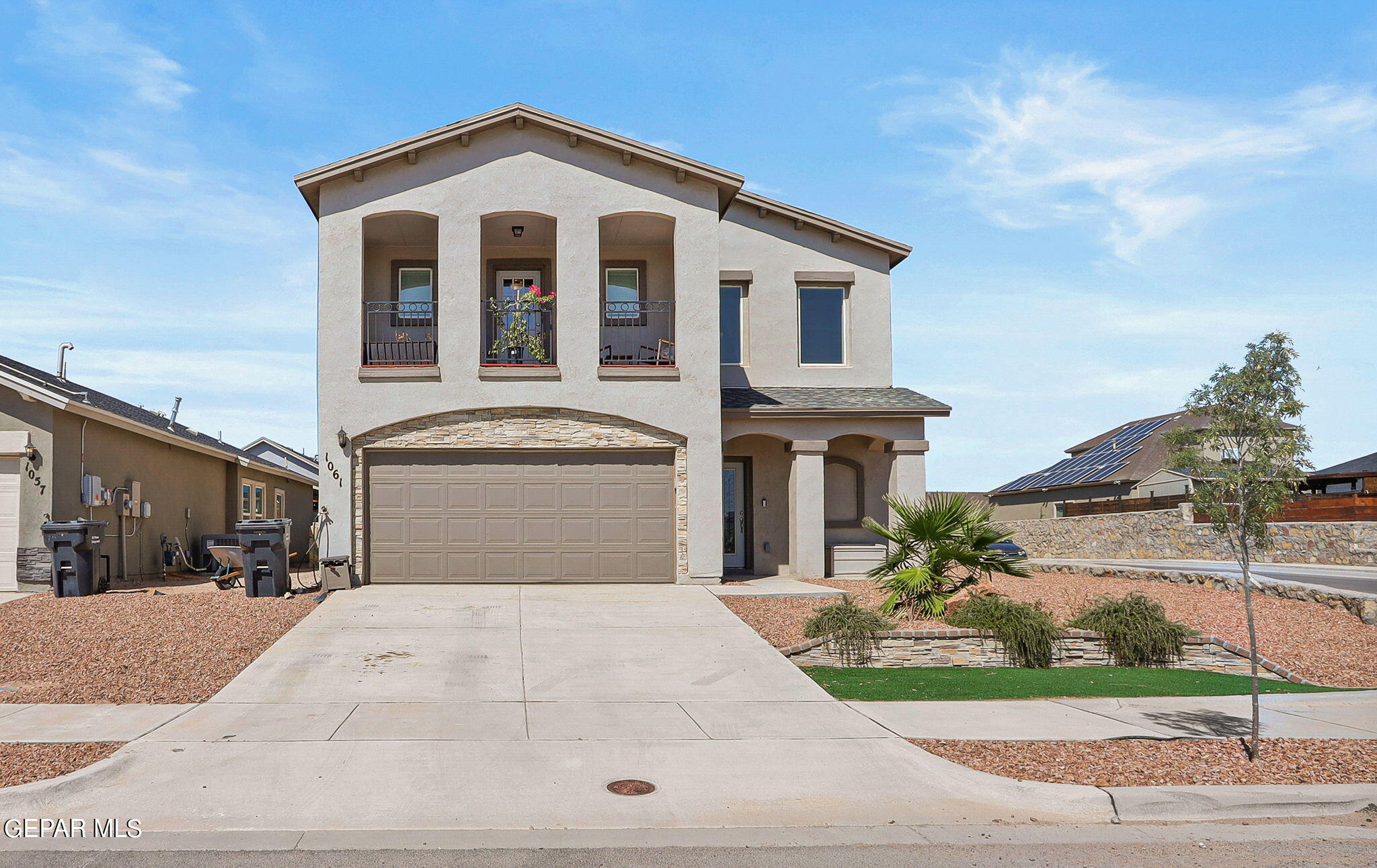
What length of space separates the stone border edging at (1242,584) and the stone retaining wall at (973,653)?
3.84 meters

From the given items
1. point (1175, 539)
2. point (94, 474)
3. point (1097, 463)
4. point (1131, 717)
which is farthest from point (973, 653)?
point (1097, 463)

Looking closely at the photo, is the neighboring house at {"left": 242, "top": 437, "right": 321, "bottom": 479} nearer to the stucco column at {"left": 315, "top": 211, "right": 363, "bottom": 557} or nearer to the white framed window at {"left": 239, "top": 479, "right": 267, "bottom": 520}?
the white framed window at {"left": 239, "top": 479, "right": 267, "bottom": 520}

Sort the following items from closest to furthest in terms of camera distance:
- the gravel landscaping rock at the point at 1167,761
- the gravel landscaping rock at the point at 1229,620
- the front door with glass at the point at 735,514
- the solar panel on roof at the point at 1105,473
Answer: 1. the gravel landscaping rock at the point at 1167,761
2. the gravel landscaping rock at the point at 1229,620
3. the front door with glass at the point at 735,514
4. the solar panel on roof at the point at 1105,473

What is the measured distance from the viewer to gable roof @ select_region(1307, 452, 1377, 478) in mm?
32781

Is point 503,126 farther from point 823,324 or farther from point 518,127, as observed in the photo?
point 823,324

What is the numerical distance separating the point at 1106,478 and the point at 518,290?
28.3 metres

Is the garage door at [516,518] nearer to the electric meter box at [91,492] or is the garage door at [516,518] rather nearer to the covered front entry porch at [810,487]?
the covered front entry porch at [810,487]

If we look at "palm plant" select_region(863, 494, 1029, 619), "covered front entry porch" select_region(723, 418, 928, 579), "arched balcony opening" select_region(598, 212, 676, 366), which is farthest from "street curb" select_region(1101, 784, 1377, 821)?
"arched balcony opening" select_region(598, 212, 676, 366)

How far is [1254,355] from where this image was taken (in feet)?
27.6

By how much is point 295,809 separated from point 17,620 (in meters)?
9.15

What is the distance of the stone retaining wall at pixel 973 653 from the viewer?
12.6 metres

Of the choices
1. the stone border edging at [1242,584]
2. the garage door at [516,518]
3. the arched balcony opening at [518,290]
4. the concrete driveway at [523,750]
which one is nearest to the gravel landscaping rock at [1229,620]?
the stone border edging at [1242,584]

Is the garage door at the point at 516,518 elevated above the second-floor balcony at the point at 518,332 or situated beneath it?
situated beneath

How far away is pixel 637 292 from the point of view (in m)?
20.7
